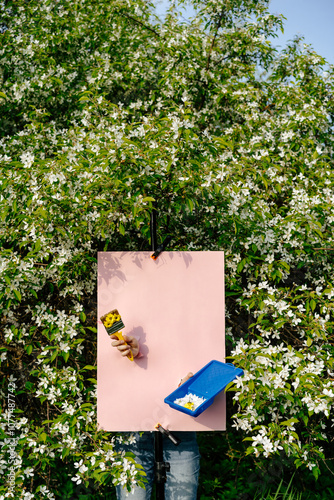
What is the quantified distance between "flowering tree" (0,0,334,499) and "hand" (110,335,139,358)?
447 millimetres

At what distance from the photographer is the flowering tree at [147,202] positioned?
87.4 inches

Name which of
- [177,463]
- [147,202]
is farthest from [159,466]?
[147,202]

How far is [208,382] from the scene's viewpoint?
2.07m

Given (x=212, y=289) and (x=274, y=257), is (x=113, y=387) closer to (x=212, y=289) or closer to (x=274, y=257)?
(x=212, y=289)

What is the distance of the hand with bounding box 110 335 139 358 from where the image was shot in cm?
202

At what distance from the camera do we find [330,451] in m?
4.15

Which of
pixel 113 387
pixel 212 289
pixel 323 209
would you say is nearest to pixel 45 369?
pixel 113 387

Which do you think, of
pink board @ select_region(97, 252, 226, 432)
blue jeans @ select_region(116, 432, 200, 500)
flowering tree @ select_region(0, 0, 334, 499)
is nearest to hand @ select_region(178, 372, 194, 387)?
pink board @ select_region(97, 252, 226, 432)

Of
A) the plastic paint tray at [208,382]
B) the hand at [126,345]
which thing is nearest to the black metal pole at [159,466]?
the plastic paint tray at [208,382]

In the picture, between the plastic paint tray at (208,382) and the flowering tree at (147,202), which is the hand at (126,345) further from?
the flowering tree at (147,202)

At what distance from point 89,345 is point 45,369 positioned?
2.54 feet

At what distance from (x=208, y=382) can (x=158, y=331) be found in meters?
0.33

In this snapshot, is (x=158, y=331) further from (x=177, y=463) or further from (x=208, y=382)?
(x=177, y=463)

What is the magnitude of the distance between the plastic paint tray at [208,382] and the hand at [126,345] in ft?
0.85
